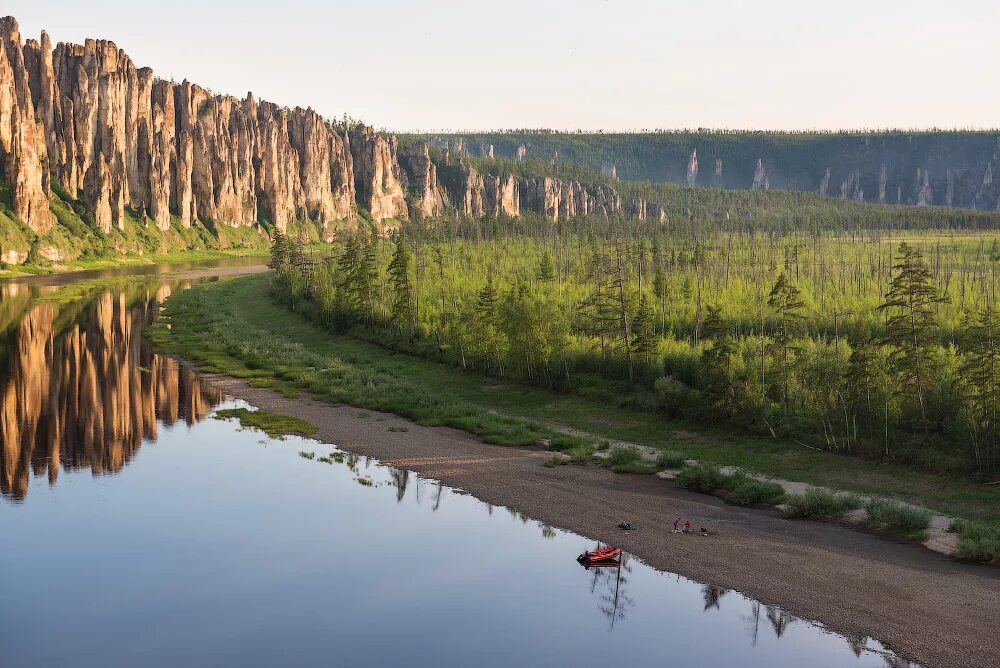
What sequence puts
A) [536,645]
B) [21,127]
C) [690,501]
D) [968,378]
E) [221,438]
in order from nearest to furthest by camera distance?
[536,645] < [690,501] < [968,378] < [221,438] < [21,127]

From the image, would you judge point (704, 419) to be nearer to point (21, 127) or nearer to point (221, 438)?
point (221, 438)

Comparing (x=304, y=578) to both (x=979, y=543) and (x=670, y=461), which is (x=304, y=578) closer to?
(x=670, y=461)

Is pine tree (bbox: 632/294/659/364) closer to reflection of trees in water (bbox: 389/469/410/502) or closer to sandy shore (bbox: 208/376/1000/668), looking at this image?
sandy shore (bbox: 208/376/1000/668)

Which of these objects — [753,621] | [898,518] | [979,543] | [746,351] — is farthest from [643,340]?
[753,621]

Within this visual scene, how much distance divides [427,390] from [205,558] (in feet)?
111

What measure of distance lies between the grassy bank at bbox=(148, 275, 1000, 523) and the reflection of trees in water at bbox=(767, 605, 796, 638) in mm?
13107

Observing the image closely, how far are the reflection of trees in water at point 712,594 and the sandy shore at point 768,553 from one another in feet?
1.54

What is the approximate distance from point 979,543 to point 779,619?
9126mm

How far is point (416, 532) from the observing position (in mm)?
36219

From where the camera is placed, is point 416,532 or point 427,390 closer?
point 416,532

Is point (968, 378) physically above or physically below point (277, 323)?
above

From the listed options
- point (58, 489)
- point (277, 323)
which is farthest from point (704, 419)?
point (277, 323)

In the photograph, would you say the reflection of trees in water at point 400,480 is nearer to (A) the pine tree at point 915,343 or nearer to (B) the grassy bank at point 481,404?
(B) the grassy bank at point 481,404

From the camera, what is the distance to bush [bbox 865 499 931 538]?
1362 inches
